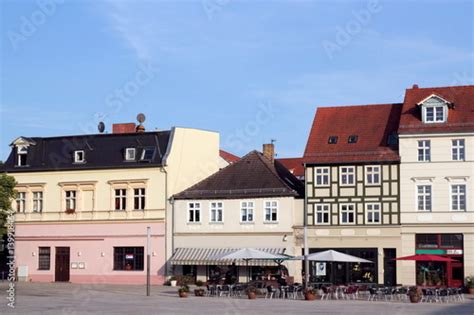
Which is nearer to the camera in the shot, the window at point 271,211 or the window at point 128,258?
the window at point 271,211

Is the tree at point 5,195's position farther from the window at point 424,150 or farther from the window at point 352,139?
the window at point 424,150

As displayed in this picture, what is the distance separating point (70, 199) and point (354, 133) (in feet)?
64.0

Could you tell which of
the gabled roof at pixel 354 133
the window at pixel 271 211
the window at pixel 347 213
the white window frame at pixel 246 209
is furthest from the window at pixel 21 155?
the window at pixel 347 213

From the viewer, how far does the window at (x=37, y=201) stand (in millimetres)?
Answer: 61656

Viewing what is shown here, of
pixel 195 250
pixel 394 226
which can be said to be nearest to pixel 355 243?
pixel 394 226

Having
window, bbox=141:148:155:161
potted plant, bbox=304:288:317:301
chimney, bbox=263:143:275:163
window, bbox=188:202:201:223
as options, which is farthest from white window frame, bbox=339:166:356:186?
potted plant, bbox=304:288:317:301

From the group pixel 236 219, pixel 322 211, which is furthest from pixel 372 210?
pixel 236 219

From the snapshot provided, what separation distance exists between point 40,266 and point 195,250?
11338 mm

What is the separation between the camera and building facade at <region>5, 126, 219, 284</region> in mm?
58562

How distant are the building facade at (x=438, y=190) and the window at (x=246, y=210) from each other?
9.51 meters

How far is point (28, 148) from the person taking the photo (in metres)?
63.0

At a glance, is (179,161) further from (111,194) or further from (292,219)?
(292,219)

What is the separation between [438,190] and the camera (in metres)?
52.3

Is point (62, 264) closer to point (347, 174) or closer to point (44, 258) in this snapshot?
point (44, 258)
